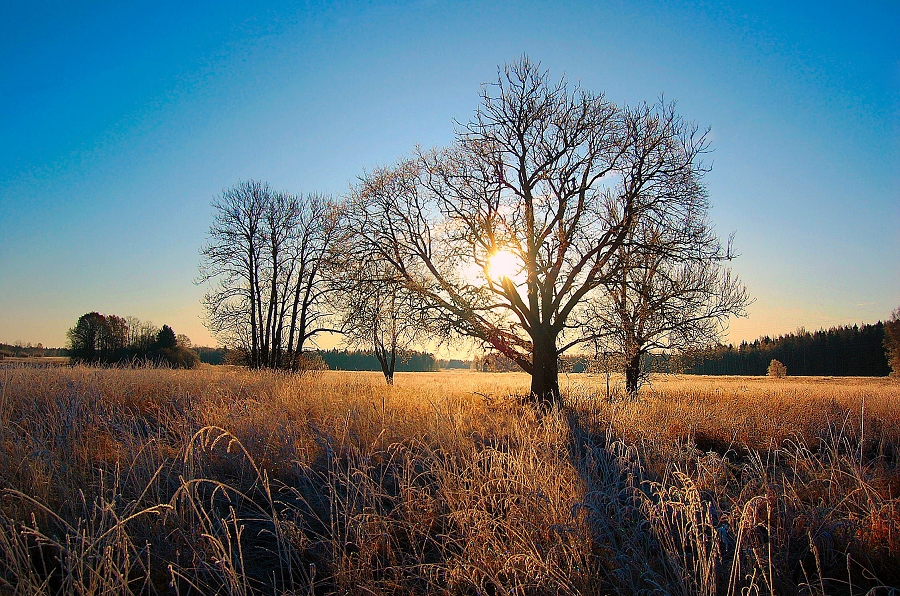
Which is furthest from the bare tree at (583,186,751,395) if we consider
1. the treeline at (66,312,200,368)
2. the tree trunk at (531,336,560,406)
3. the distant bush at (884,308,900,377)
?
the distant bush at (884,308,900,377)

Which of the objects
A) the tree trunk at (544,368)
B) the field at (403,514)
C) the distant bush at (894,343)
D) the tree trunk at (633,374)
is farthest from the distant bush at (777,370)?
the field at (403,514)

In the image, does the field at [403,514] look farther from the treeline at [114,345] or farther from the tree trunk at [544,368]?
the treeline at [114,345]

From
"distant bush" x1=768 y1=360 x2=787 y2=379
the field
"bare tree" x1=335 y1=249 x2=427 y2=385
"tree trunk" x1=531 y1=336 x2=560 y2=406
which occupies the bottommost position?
"distant bush" x1=768 y1=360 x2=787 y2=379

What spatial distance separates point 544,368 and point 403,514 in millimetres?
8778

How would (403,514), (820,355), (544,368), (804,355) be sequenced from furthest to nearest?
(804,355) → (820,355) → (544,368) → (403,514)

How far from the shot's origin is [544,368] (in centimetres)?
1246

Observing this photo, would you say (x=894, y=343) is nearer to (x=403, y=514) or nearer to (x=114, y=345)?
(x=403, y=514)

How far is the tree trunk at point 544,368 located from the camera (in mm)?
12241

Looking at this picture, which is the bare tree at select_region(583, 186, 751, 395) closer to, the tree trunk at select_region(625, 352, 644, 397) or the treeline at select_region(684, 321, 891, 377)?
the tree trunk at select_region(625, 352, 644, 397)

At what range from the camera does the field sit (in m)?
3.01

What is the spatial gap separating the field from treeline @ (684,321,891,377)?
64.5 metres

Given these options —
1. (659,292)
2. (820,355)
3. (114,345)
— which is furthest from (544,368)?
(820,355)

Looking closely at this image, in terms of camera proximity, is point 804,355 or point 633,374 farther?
point 804,355

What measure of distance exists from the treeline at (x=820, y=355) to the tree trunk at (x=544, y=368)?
189 ft
